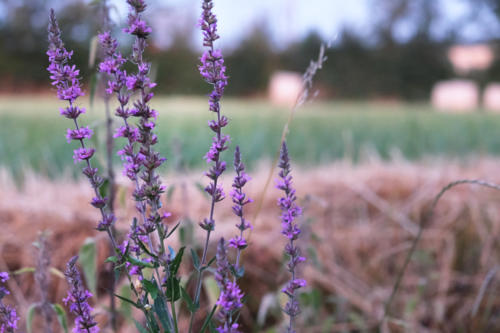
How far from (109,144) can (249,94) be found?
31.2 metres

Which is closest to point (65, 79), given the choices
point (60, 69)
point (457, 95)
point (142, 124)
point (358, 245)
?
point (60, 69)

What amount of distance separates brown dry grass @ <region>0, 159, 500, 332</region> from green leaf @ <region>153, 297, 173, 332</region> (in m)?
1.41

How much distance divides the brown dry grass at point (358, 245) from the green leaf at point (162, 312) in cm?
141

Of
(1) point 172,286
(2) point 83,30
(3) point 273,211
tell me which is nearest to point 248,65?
(2) point 83,30

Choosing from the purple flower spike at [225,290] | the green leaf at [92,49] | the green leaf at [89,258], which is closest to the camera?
the purple flower spike at [225,290]

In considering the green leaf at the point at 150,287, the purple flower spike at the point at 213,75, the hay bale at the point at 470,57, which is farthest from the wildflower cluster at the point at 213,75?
the hay bale at the point at 470,57

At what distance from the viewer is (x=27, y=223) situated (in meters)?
2.52

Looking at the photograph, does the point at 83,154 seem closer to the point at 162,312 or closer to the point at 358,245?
the point at 162,312

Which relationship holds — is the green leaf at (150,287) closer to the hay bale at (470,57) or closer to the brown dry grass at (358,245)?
the brown dry grass at (358,245)

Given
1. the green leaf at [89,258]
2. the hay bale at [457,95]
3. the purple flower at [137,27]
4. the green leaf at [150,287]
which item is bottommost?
the hay bale at [457,95]

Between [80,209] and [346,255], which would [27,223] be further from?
[346,255]

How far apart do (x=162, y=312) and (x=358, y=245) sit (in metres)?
2.03

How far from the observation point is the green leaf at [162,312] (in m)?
0.77

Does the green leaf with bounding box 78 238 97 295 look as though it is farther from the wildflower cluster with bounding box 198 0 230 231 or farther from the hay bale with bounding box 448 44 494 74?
the hay bale with bounding box 448 44 494 74
